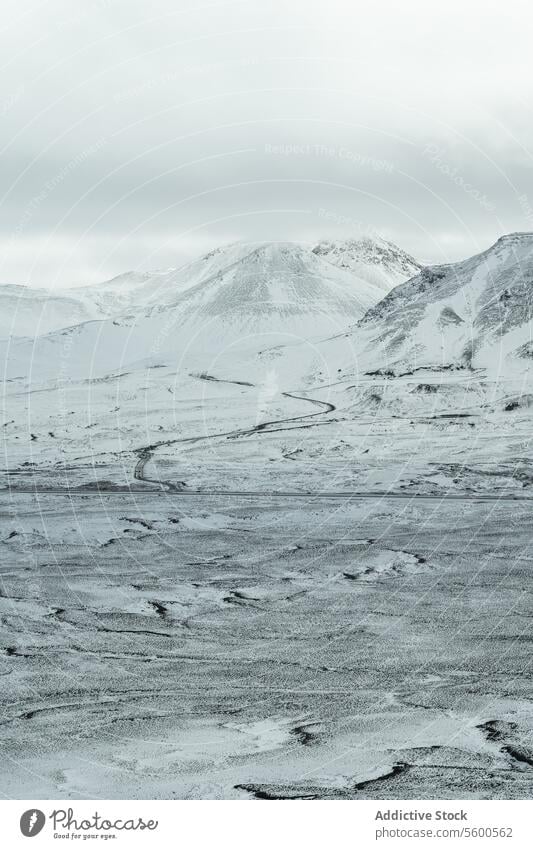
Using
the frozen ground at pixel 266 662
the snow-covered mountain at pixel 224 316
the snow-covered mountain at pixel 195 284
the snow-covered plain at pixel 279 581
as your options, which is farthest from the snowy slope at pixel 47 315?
the frozen ground at pixel 266 662

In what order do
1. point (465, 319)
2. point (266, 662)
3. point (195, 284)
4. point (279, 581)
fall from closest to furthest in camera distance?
point (266, 662), point (279, 581), point (465, 319), point (195, 284)

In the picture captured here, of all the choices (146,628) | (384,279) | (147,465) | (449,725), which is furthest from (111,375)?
(384,279)

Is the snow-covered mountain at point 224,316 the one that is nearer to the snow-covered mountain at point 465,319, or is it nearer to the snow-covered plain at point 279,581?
the snow-covered mountain at point 465,319

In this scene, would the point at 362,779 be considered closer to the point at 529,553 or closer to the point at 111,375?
the point at 529,553

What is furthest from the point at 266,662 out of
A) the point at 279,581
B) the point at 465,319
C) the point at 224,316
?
the point at 224,316

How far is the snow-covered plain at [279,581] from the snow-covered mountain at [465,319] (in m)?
0.35

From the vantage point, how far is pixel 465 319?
73062 mm

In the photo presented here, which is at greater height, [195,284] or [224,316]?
[195,284]

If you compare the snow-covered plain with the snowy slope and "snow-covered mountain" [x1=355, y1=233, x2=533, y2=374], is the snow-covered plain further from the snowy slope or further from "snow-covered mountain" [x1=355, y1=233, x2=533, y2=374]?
the snowy slope

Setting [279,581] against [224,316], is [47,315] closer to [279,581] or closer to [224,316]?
[224,316]

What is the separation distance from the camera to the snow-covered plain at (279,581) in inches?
505

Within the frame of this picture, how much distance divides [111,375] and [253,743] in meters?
67.7

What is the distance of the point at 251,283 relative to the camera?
14862cm

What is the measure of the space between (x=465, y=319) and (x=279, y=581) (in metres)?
53.3
